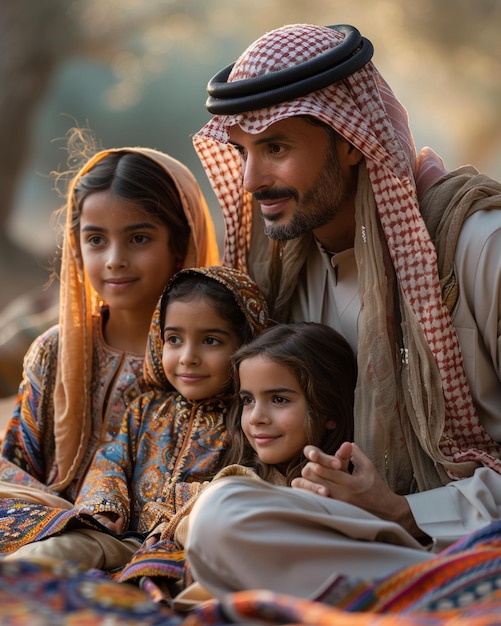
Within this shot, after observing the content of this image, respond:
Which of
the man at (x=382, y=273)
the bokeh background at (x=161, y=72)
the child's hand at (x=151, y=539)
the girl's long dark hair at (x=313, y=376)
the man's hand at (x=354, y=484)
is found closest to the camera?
the man's hand at (x=354, y=484)

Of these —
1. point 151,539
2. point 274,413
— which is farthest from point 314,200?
point 151,539

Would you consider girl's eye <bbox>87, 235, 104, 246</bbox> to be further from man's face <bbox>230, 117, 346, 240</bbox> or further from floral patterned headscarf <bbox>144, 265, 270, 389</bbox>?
man's face <bbox>230, 117, 346, 240</bbox>

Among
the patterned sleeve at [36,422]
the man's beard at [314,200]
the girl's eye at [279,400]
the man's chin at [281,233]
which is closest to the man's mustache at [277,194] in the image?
the man's beard at [314,200]

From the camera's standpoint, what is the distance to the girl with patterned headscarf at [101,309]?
4523 millimetres

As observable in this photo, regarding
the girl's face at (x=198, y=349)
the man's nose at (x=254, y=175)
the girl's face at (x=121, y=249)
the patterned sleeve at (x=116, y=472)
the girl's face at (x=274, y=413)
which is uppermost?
the man's nose at (x=254, y=175)

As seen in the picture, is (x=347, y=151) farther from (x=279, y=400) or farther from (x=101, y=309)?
(x=101, y=309)

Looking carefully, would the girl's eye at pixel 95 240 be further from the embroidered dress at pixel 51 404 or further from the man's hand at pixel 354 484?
the man's hand at pixel 354 484

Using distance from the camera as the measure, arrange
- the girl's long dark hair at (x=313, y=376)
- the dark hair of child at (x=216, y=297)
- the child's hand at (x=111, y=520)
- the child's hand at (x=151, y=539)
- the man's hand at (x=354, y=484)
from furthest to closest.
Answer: the dark hair of child at (x=216, y=297)
the child's hand at (x=111, y=520)
the girl's long dark hair at (x=313, y=376)
the child's hand at (x=151, y=539)
the man's hand at (x=354, y=484)

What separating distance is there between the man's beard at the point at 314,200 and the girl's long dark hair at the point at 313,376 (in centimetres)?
39

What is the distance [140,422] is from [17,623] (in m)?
2.05

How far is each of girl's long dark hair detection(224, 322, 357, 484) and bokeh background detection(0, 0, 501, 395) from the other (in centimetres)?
1299

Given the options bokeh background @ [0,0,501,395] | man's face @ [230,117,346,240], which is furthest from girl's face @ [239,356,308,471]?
bokeh background @ [0,0,501,395]

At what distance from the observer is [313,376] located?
12.6ft

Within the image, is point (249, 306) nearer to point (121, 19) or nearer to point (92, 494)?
point (92, 494)
